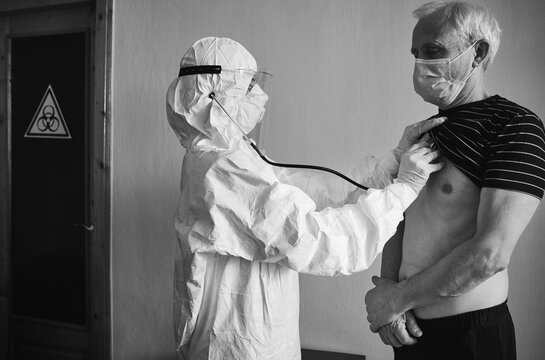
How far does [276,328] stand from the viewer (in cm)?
150

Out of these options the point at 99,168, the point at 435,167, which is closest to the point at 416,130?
the point at 435,167

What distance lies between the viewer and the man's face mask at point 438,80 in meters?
1.18

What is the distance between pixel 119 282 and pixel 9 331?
36.9 inches

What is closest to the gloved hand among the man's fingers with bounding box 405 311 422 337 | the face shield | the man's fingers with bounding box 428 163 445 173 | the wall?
the man's fingers with bounding box 428 163 445 173

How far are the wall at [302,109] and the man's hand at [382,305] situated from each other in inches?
27.8

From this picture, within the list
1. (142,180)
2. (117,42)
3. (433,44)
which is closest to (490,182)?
(433,44)

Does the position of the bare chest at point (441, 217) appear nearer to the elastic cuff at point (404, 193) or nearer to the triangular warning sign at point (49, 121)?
the elastic cuff at point (404, 193)

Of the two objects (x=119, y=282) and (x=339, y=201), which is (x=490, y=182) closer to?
(x=339, y=201)

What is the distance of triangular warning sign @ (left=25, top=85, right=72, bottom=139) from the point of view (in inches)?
105

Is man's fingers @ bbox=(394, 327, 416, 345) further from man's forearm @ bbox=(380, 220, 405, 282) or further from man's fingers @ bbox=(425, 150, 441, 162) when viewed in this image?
man's fingers @ bbox=(425, 150, 441, 162)

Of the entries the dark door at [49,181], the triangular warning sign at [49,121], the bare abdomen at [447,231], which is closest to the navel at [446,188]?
the bare abdomen at [447,231]

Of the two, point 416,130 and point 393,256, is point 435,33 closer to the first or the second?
point 416,130

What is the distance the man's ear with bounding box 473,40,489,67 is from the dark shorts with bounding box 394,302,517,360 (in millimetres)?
638

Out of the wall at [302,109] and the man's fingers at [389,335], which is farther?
the wall at [302,109]
